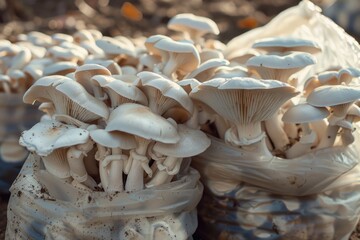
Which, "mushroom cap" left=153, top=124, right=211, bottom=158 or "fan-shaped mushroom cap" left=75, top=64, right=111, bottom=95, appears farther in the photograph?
"fan-shaped mushroom cap" left=75, top=64, right=111, bottom=95

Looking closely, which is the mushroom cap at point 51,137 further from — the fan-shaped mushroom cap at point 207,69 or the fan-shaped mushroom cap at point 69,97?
the fan-shaped mushroom cap at point 207,69

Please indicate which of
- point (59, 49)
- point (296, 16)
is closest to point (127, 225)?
point (59, 49)

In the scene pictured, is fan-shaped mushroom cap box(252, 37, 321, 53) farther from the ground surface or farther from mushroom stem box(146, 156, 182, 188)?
the ground surface

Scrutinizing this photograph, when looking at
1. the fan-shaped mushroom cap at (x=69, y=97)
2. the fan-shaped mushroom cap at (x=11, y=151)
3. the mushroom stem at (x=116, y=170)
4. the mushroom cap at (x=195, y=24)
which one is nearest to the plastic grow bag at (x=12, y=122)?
the fan-shaped mushroom cap at (x=11, y=151)

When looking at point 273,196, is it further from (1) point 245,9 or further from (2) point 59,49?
(1) point 245,9

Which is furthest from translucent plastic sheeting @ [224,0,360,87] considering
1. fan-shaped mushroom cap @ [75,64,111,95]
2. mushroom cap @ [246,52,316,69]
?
fan-shaped mushroom cap @ [75,64,111,95]

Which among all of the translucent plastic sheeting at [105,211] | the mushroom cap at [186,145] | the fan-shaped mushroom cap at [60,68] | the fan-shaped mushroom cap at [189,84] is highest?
the fan-shaped mushroom cap at [189,84]
